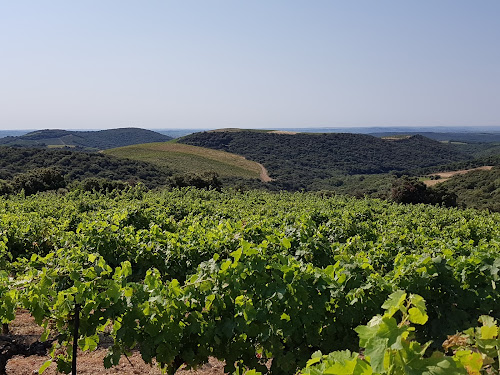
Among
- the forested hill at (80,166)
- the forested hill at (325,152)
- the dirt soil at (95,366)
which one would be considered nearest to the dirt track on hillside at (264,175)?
the forested hill at (325,152)

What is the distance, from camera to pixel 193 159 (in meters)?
77.6

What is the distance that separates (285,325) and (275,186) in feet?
197

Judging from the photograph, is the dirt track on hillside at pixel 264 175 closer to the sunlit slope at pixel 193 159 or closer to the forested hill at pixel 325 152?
the sunlit slope at pixel 193 159

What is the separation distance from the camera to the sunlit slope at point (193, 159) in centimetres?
7062

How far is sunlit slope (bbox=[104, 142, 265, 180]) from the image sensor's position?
70625mm

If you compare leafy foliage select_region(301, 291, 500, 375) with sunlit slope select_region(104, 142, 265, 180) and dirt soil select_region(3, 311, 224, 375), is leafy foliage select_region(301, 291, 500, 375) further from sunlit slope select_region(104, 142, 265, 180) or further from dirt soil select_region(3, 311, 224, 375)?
sunlit slope select_region(104, 142, 265, 180)

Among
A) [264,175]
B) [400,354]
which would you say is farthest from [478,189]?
[400,354]

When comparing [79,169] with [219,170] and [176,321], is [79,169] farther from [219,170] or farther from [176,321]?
[176,321]

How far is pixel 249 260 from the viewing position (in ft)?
14.0

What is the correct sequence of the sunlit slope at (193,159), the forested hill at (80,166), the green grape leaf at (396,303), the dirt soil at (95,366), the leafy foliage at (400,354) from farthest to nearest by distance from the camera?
the sunlit slope at (193,159)
the forested hill at (80,166)
the dirt soil at (95,366)
the green grape leaf at (396,303)
the leafy foliage at (400,354)

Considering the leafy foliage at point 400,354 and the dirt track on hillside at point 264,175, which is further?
the dirt track on hillside at point 264,175

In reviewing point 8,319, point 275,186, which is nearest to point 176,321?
point 8,319

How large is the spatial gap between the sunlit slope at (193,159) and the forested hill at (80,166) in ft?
34.7

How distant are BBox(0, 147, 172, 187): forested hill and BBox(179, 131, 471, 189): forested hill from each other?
111 feet
